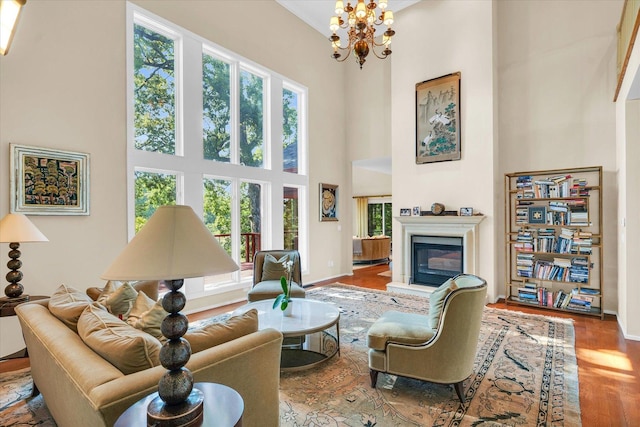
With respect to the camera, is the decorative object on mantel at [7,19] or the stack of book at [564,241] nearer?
the decorative object on mantel at [7,19]

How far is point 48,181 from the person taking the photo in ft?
11.1

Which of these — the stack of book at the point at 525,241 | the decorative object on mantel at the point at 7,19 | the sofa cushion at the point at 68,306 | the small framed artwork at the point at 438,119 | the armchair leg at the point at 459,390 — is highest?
the small framed artwork at the point at 438,119

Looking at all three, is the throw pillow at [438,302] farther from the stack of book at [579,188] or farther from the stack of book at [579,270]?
the stack of book at [579,188]

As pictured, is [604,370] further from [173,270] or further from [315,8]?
[315,8]

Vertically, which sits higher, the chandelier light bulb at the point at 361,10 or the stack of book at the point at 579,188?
the chandelier light bulb at the point at 361,10

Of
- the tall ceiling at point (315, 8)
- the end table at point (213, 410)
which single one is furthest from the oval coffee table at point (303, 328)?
the tall ceiling at point (315, 8)

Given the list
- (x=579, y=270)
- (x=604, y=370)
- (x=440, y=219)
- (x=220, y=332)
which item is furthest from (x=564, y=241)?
(x=220, y=332)

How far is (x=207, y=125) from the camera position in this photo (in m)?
5.02

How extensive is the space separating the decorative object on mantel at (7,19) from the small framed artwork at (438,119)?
5494 mm

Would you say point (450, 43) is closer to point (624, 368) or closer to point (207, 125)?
point (207, 125)

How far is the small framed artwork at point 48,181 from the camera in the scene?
3.19 metres

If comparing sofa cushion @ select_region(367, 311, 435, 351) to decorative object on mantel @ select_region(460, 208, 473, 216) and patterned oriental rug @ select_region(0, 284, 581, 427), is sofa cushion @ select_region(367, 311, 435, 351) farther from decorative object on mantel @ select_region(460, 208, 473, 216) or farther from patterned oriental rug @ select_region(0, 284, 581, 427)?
decorative object on mantel @ select_region(460, 208, 473, 216)

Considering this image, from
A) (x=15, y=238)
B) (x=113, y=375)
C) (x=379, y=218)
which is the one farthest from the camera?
(x=379, y=218)

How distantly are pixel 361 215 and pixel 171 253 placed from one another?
11013 mm
